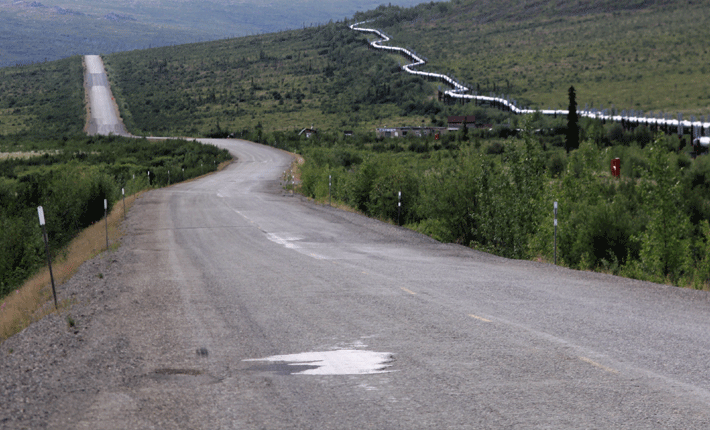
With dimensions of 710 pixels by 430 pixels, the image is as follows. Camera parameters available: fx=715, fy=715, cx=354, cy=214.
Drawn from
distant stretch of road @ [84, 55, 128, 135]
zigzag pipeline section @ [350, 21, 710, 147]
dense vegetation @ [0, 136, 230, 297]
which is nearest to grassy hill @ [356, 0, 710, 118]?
zigzag pipeline section @ [350, 21, 710, 147]

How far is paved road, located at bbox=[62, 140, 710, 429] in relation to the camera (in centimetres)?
643

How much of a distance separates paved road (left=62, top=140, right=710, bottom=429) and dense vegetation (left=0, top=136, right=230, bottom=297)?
9.25m

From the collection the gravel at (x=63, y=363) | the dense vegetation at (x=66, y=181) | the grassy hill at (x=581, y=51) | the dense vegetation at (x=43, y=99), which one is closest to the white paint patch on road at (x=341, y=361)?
the gravel at (x=63, y=363)

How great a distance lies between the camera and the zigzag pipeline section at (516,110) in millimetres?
46781

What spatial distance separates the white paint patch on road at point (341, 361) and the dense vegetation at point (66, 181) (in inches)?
628

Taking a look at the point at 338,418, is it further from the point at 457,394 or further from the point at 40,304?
the point at 40,304

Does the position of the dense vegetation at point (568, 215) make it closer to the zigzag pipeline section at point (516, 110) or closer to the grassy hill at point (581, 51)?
the zigzag pipeline section at point (516, 110)

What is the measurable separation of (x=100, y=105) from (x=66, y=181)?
342 feet

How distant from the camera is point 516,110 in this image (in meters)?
88.0

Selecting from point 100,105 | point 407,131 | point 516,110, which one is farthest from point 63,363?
point 100,105

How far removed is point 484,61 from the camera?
12381cm

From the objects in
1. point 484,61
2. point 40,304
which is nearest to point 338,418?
point 40,304

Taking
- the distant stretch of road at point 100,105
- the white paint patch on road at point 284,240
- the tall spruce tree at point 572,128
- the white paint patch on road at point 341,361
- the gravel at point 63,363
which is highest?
the distant stretch of road at point 100,105

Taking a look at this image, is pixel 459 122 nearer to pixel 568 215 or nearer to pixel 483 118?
pixel 483 118
